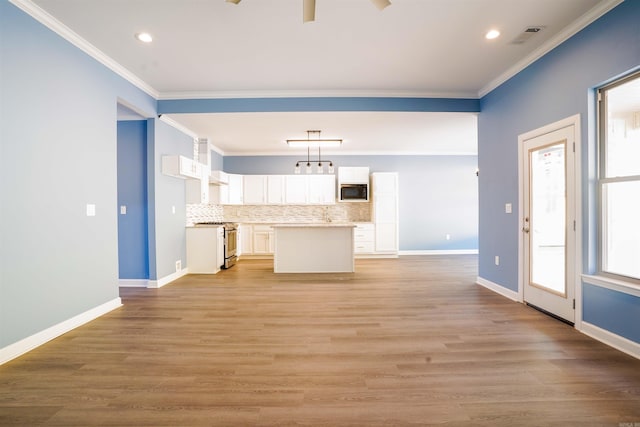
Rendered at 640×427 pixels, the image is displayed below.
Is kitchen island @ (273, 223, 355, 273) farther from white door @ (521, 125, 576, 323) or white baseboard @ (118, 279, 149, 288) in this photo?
white door @ (521, 125, 576, 323)

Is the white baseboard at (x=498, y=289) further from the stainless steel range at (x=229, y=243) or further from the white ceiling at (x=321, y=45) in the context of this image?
the stainless steel range at (x=229, y=243)

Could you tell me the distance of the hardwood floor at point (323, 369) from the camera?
5.40 feet

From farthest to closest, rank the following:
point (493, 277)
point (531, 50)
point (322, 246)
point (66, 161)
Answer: point (322, 246) → point (493, 277) → point (531, 50) → point (66, 161)

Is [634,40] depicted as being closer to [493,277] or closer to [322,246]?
[493,277]

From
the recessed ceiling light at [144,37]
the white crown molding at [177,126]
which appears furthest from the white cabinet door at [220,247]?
the recessed ceiling light at [144,37]

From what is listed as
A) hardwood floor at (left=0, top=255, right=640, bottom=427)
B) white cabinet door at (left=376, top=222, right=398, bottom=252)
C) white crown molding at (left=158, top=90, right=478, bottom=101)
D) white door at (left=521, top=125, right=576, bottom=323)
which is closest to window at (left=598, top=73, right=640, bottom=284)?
white door at (left=521, top=125, right=576, bottom=323)

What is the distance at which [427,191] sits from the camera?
780cm

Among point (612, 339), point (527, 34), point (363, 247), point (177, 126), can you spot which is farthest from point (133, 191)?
point (612, 339)

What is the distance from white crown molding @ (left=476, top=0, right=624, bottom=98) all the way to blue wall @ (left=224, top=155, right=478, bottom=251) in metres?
3.72

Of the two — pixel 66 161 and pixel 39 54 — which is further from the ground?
pixel 39 54

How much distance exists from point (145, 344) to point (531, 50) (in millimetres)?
4965

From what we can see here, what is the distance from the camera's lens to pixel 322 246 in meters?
5.47

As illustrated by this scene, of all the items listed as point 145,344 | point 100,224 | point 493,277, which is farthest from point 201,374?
point 493,277

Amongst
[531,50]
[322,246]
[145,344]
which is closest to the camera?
[145,344]
